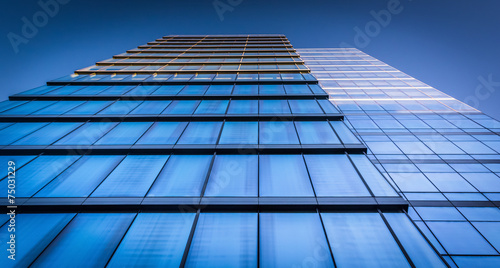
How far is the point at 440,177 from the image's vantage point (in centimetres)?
1403

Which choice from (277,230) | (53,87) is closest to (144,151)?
(277,230)

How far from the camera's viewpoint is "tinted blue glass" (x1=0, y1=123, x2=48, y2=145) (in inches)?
460

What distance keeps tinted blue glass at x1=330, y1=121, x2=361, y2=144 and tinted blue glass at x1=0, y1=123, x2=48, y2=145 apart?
1720 centimetres

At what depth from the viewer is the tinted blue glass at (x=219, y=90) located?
706 inches

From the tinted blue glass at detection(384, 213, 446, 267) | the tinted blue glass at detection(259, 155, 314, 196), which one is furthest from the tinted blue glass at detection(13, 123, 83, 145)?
the tinted blue glass at detection(384, 213, 446, 267)

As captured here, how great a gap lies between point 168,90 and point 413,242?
18.0m

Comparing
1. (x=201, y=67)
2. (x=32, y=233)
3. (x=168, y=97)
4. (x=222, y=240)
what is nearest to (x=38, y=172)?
(x=32, y=233)

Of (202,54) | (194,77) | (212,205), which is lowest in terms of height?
(212,205)

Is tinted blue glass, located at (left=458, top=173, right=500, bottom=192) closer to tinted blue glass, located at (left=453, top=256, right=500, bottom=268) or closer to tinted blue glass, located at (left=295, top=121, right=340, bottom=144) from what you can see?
tinted blue glass, located at (left=453, top=256, right=500, bottom=268)

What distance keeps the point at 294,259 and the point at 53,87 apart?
23.1m

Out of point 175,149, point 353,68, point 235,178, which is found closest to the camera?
point 235,178

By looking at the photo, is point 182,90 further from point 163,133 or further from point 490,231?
point 490,231

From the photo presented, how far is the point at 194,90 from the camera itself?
1855 centimetres

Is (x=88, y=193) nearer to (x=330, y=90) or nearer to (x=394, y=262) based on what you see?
(x=394, y=262)
